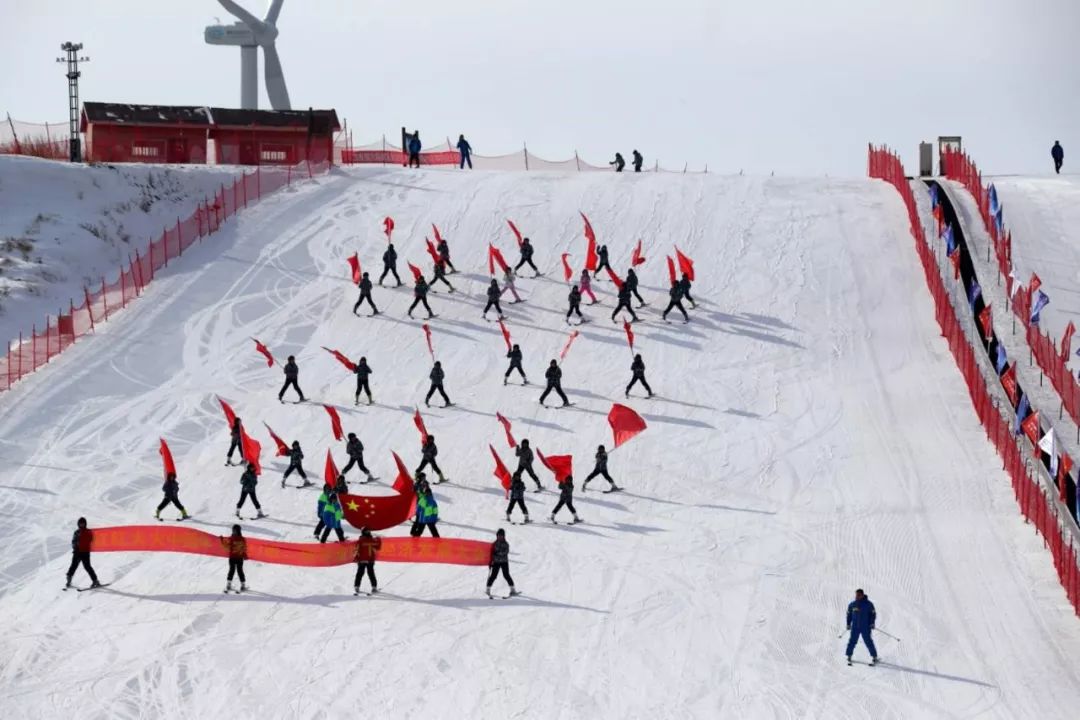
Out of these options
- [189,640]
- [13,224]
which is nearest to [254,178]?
[13,224]

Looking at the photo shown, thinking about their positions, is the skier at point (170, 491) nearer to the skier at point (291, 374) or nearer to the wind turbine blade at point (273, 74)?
the skier at point (291, 374)

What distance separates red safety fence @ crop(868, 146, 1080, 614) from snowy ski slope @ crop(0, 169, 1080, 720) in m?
0.31

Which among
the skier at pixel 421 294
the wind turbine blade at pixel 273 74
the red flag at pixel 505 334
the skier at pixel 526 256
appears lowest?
the red flag at pixel 505 334

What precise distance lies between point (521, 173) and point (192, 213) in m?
9.93

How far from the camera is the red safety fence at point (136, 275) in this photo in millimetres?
40031

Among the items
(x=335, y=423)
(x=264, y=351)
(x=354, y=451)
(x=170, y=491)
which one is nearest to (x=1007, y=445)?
(x=354, y=451)

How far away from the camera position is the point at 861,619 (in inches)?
953

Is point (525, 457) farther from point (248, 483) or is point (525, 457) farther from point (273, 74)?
point (273, 74)

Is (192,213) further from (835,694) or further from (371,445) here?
(835,694)

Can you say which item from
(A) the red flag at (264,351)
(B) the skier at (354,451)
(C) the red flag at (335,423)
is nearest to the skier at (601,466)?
(B) the skier at (354,451)

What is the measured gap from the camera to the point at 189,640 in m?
25.3

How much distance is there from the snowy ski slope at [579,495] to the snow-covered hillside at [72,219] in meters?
2.76

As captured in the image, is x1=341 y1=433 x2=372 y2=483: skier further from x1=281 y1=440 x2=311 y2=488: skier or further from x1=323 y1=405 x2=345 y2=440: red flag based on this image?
x1=323 y1=405 x2=345 y2=440: red flag

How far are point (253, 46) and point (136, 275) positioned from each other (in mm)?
43064
